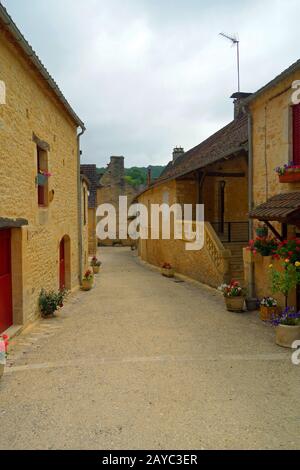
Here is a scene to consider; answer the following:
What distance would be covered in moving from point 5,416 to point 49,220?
5.56 metres

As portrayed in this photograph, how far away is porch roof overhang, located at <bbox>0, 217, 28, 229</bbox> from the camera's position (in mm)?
5621

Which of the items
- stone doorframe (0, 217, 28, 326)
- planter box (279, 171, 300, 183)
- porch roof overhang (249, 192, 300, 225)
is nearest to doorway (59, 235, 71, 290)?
stone doorframe (0, 217, 28, 326)

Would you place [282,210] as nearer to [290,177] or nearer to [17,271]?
[290,177]

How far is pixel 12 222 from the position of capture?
238 inches

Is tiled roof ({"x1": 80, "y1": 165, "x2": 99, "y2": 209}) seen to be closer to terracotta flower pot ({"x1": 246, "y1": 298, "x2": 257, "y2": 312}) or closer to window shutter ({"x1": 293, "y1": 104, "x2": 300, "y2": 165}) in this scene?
terracotta flower pot ({"x1": 246, "y1": 298, "x2": 257, "y2": 312})

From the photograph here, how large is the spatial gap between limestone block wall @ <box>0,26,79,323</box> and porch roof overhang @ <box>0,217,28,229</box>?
12 centimetres

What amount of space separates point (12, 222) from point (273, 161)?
5.43m

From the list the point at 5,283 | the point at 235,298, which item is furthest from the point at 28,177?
the point at 235,298

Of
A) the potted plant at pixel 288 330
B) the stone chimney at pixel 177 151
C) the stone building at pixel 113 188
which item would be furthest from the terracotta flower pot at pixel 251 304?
the stone building at pixel 113 188

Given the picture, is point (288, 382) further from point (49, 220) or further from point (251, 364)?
point (49, 220)

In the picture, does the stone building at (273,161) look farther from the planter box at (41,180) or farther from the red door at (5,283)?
the red door at (5,283)

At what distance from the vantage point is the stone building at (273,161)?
667 centimetres

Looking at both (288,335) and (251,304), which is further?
(251,304)

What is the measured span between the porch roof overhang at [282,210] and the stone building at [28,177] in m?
4.55
